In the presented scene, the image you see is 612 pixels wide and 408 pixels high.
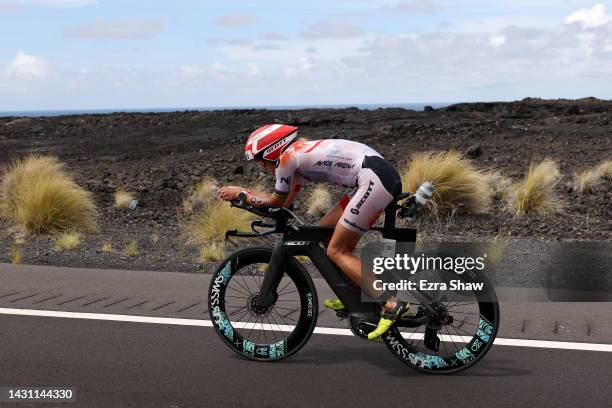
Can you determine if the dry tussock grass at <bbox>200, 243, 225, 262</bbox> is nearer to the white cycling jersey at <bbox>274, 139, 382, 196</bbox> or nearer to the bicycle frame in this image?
the bicycle frame

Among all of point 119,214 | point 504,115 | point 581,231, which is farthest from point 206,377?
point 504,115

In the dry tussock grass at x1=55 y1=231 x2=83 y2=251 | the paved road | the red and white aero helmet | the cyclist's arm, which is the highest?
the red and white aero helmet

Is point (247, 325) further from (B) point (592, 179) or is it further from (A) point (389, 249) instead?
(B) point (592, 179)

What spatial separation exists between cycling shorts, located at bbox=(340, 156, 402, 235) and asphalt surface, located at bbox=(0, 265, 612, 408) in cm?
104

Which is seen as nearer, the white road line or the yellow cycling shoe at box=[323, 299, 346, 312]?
the yellow cycling shoe at box=[323, 299, 346, 312]

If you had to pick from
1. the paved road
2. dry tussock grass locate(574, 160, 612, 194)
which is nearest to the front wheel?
the paved road

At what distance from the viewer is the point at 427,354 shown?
5.64 meters

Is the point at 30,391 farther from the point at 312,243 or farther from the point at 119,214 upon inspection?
the point at 119,214

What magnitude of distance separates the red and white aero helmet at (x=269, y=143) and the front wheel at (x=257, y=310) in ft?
2.19

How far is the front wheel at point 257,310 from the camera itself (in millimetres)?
5781

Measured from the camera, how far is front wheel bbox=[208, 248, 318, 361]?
5781 millimetres

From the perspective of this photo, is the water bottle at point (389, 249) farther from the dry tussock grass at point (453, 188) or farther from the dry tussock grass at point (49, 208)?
the dry tussock grass at point (49, 208)

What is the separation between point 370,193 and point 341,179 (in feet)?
0.91

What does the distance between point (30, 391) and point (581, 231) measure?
349 inches
